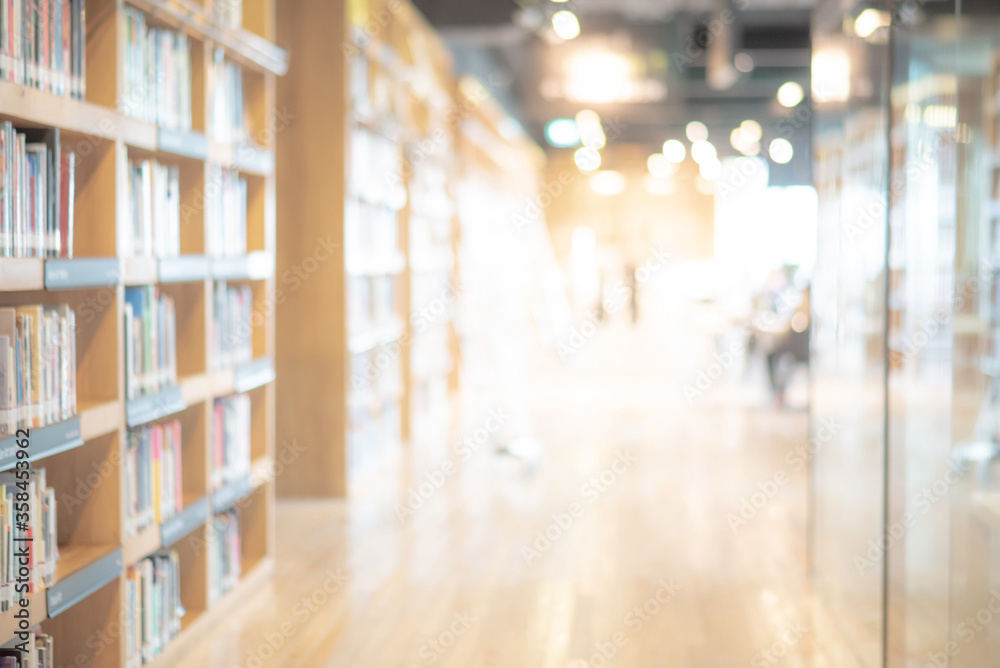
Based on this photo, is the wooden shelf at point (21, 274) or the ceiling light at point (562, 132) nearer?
the wooden shelf at point (21, 274)

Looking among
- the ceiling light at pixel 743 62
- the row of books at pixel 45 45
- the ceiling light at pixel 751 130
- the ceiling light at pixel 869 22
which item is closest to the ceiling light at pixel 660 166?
the ceiling light at pixel 751 130

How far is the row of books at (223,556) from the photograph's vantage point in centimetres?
408

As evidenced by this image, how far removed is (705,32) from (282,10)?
434 cm

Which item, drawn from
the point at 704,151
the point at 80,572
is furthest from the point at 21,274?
the point at 704,151

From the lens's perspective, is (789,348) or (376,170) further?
(789,348)

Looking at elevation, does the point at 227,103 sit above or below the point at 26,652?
above

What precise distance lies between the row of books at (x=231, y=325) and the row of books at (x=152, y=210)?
1.26 ft

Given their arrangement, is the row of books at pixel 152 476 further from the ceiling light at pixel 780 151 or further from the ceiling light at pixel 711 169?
the ceiling light at pixel 711 169

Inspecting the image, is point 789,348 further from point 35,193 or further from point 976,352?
point 35,193

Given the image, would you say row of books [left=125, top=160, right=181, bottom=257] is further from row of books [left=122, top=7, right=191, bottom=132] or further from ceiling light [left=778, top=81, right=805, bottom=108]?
ceiling light [left=778, top=81, right=805, bottom=108]

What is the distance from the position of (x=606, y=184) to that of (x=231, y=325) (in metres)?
22.6

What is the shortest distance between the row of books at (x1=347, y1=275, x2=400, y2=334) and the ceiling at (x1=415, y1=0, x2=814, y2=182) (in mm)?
2111

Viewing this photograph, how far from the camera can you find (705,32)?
30.3 feet

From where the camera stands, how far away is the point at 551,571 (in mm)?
4887
